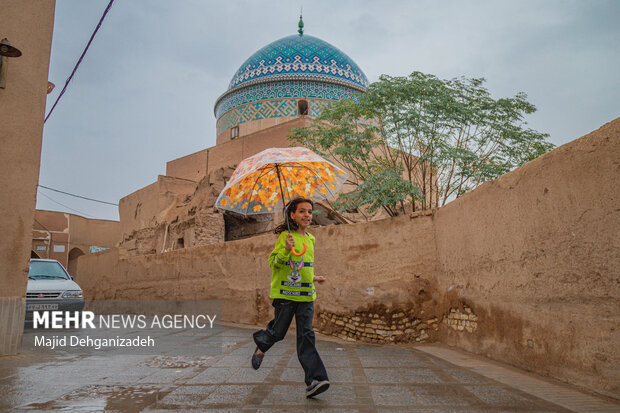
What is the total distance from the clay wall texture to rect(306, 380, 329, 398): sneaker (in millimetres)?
1901

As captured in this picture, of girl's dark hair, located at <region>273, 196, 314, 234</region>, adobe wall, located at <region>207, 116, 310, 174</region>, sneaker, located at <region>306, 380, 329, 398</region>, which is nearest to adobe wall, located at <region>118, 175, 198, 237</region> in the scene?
adobe wall, located at <region>207, 116, 310, 174</region>

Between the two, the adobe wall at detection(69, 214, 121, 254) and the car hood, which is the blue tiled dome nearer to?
the adobe wall at detection(69, 214, 121, 254)

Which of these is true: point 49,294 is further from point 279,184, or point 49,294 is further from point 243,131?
point 243,131

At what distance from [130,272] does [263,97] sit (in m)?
12.6

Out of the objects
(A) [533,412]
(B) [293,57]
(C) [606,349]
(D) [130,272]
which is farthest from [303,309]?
(B) [293,57]

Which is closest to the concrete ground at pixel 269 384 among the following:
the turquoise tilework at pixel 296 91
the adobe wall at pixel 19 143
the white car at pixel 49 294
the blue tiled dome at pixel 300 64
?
the adobe wall at pixel 19 143

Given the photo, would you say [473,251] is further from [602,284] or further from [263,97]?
[263,97]

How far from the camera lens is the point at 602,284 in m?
3.49

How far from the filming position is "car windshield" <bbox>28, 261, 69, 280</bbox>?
9477mm

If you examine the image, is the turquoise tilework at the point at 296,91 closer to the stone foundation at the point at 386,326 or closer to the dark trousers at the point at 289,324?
→ the stone foundation at the point at 386,326

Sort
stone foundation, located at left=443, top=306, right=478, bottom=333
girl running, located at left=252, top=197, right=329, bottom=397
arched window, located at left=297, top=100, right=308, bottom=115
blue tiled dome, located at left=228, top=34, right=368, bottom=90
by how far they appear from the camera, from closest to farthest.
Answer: girl running, located at left=252, top=197, right=329, bottom=397 → stone foundation, located at left=443, top=306, right=478, bottom=333 → arched window, located at left=297, top=100, right=308, bottom=115 → blue tiled dome, located at left=228, top=34, right=368, bottom=90

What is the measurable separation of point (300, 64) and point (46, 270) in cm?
1671

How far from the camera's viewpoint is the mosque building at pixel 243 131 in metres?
16.5

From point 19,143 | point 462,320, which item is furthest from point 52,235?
point 462,320
